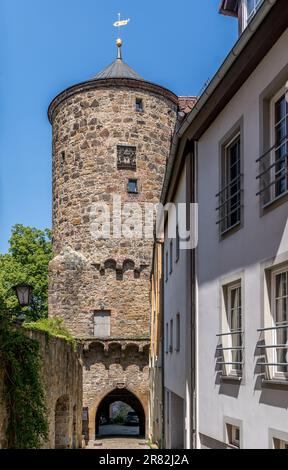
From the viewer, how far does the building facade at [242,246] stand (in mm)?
7660

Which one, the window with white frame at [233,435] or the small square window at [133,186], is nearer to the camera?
the window with white frame at [233,435]

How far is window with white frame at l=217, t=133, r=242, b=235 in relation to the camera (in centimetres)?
934

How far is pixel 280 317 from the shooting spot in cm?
766

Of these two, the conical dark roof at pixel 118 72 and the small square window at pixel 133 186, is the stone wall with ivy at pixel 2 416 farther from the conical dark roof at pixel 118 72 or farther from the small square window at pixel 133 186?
the conical dark roof at pixel 118 72

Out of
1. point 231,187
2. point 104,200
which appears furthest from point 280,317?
point 104,200

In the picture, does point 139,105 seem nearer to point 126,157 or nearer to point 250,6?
point 126,157

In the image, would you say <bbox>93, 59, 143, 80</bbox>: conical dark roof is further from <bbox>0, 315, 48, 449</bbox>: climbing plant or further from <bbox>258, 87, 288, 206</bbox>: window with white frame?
<bbox>258, 87, 288, 206</bbox>: window with white frame

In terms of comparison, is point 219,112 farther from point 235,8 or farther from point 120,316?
point 120,316

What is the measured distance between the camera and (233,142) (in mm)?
9797

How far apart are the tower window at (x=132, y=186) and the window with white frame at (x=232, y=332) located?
20.2m

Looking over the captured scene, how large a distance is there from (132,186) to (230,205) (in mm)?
20289

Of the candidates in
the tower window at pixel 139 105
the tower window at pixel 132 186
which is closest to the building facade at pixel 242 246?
the tower window at pixel 132 186

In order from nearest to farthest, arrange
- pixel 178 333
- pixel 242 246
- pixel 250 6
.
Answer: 1. pixel 242 246
2. pixel 250 6
3. pixel 178 333
